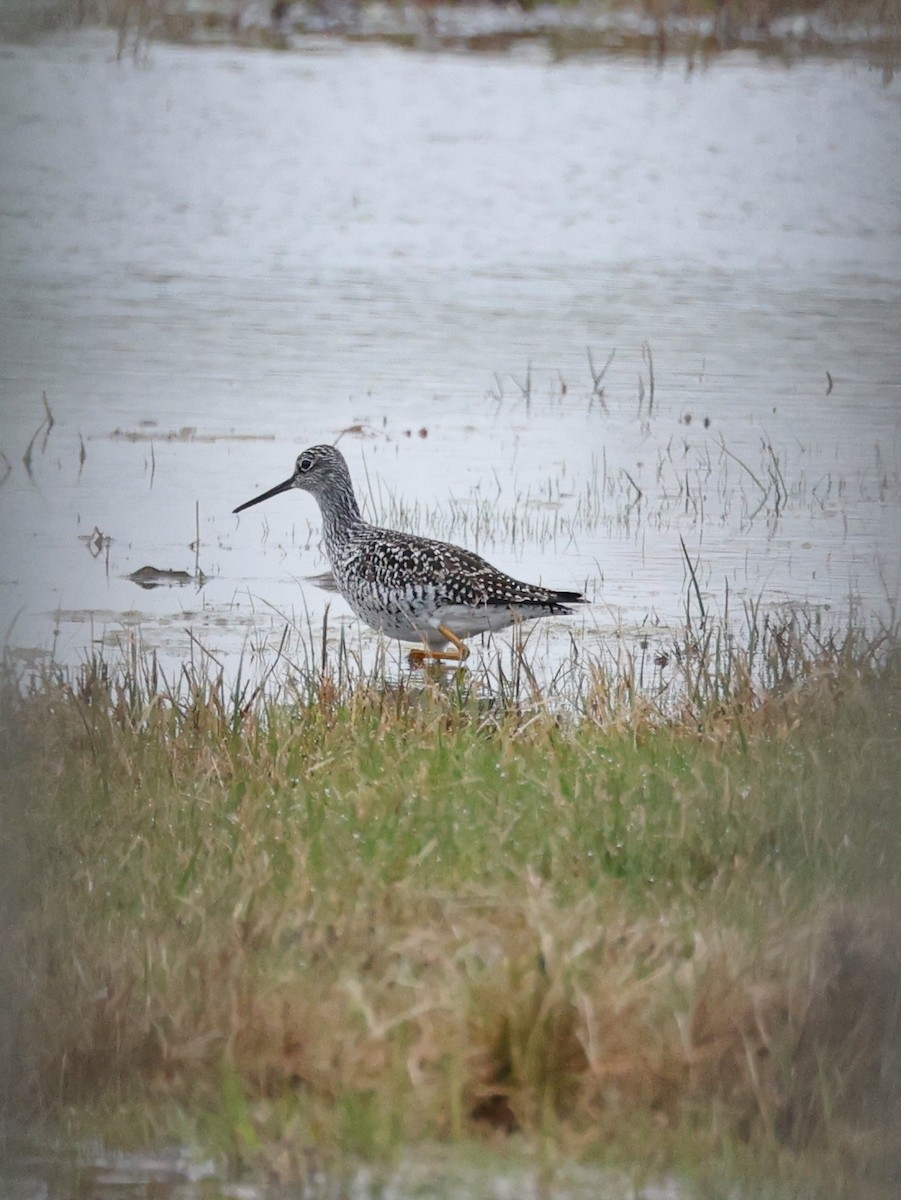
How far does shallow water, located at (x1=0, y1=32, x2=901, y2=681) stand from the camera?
2635 millimetres

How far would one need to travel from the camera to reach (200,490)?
20.0 ft

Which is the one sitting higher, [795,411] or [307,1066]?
[795,411]

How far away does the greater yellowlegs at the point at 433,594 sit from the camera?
5.12 metres

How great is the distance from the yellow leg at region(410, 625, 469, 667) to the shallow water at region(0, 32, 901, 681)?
33 cm

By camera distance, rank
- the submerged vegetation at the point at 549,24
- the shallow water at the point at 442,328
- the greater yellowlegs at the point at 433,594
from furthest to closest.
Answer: the greater yellowlegs at the point at 433,594 → the submerged vegetation at the point at 549,24 → the shallow water at the point at 442,328

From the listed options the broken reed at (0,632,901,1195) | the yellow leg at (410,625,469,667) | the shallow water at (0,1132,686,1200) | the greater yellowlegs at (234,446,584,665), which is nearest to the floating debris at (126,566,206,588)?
the greater yellowlegs at (234,446,584,665)

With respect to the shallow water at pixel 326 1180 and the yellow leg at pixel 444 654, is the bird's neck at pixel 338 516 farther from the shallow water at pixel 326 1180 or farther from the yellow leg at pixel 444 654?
the shallow water at pixel 326 1180

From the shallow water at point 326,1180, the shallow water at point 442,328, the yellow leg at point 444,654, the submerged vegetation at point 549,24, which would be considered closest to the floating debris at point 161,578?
the shallow water at point 442,328

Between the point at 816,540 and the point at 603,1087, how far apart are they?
3.38 meters

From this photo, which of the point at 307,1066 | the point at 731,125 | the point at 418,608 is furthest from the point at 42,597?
the point at 731,125

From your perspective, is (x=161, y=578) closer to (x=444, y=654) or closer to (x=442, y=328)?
(x=444, y=654)

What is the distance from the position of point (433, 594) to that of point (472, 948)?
270 centimetres

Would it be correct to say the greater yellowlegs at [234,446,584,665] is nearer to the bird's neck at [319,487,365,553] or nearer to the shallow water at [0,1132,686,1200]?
the bird's neck at [319,487,365,553]

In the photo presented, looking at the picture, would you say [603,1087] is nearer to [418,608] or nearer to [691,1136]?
[691,1136]
